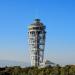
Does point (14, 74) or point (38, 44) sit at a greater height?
point (38, 44)

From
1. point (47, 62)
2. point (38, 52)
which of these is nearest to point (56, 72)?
point (47, 62)

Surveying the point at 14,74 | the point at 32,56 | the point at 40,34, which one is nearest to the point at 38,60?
the point at 32,56

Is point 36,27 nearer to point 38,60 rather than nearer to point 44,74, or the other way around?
point 38,60

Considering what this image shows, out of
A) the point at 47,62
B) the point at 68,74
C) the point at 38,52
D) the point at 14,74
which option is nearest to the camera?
the point at 68,74

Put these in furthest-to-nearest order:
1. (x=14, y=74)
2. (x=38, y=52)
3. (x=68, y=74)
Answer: (x=38, y=52)
(x=14, y=74)
(x=68, y=74)

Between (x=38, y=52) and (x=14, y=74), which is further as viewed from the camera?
(x=38, y=52)

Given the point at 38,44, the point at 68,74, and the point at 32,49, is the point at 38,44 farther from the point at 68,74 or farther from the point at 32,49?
the point at 68,74
